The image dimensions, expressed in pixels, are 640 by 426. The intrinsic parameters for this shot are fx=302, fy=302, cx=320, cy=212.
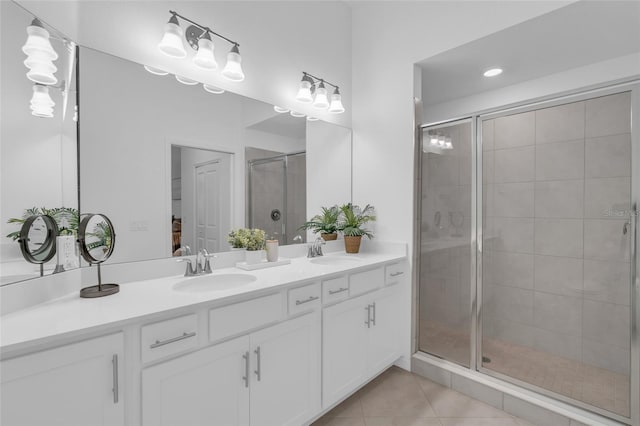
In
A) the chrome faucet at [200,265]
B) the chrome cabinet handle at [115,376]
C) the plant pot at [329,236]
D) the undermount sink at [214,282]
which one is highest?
the plant pot at [329,236]

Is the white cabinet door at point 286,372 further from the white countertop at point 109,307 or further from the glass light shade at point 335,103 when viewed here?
the glass light shade at point 335,103

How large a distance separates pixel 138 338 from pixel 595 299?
2332mm

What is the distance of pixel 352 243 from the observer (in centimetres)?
251

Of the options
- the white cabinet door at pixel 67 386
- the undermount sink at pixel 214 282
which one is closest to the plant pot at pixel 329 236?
the undermount sink at pixel 214 282

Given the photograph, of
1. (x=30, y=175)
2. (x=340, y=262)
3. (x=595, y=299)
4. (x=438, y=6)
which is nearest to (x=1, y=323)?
(x=30, y=175)

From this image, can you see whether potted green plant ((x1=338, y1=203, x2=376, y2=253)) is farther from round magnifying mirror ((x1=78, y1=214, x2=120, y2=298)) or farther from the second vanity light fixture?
round magnifying mirror ((x1=78, y1=214, x2=120, y2=298))

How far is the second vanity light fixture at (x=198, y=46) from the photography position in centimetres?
157

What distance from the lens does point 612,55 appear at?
7.30ft

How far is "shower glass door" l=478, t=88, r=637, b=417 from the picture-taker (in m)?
1.64

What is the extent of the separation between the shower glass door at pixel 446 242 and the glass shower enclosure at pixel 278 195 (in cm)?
98

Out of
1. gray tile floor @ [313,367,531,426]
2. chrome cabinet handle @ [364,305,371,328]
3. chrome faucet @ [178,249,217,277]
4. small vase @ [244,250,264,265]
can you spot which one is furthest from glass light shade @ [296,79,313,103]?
gray tile floor @ [313,367,531,426]

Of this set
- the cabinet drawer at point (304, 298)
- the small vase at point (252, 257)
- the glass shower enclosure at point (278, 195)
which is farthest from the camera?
the glass shower enclosure at point (278, 195)

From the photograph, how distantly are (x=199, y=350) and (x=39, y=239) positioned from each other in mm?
747

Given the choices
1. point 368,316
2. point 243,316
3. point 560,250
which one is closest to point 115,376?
point 243,316
